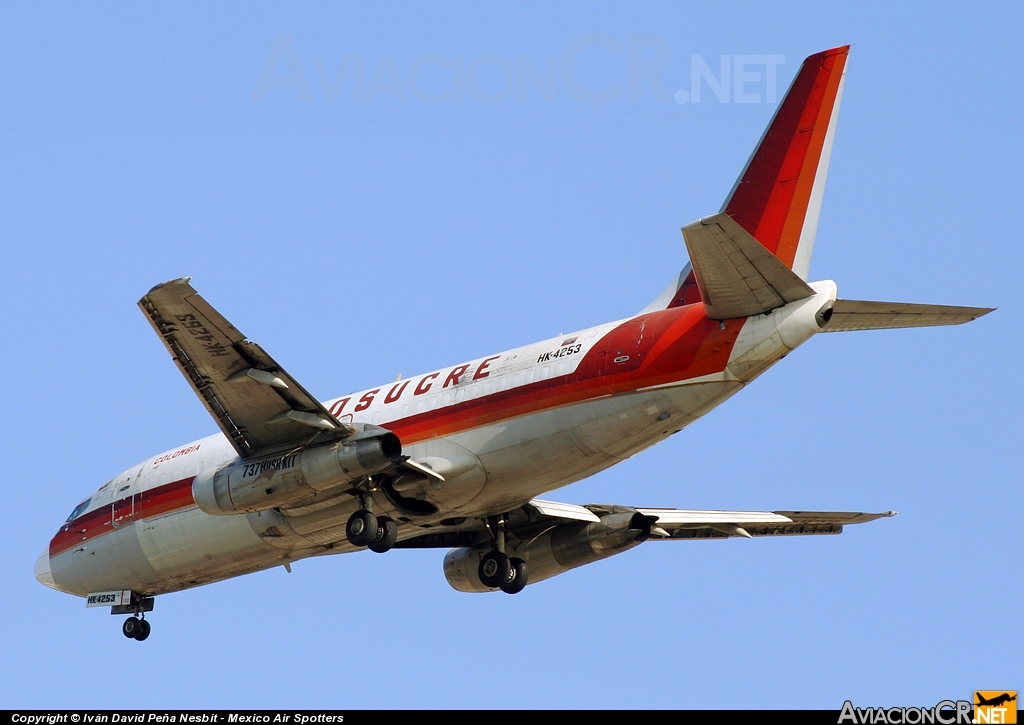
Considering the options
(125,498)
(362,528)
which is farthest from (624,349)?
(125,498)

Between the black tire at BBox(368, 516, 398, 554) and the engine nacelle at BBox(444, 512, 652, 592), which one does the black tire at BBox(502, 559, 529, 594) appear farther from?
the black tire at BBox(368, 516, 398, 554)

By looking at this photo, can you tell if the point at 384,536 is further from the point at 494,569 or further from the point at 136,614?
the point at 136,614

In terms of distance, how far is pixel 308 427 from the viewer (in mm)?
26469

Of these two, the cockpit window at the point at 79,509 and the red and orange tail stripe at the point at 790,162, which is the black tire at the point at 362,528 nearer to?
the red and orange tail stripe at the point at 790,162

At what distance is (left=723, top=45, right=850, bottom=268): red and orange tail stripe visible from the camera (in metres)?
26.2

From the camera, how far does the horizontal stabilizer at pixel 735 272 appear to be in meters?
21.5

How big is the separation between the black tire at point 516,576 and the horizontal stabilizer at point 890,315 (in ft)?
33.2

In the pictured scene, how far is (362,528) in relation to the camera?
2642 cm

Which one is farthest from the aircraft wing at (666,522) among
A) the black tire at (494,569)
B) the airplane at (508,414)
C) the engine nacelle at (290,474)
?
the engine nacelle at (290,474)

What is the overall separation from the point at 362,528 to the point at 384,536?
455 mm

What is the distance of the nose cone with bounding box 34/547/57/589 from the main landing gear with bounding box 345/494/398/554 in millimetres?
9989

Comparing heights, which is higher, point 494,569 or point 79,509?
point 79,509

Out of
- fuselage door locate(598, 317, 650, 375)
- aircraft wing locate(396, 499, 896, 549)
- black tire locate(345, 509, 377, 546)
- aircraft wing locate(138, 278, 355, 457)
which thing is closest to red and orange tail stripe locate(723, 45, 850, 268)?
fuselage door locate(598, 317, 650, 375)

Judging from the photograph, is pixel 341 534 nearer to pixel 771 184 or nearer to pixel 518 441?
pixel 518 441
